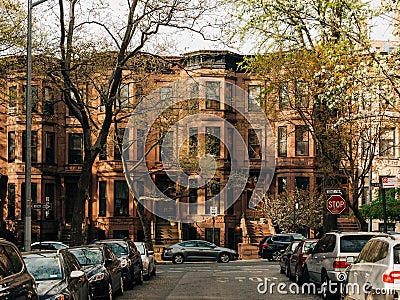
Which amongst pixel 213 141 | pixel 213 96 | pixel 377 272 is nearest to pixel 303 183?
pixel 213 141

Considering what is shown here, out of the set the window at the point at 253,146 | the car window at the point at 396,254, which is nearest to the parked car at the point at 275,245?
the window at the point at 253,146

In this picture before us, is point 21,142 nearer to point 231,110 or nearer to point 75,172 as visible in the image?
point 75,172

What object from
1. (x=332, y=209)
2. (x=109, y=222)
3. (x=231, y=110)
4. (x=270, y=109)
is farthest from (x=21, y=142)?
(x=332, y=209)

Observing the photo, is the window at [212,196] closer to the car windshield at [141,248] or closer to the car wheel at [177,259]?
the car wheel at [177,259]

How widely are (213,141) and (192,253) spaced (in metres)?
10.2

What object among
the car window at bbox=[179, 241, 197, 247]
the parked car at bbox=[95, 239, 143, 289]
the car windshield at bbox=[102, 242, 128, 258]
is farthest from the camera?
the car window at bbox=[179, 241, 197, 247]

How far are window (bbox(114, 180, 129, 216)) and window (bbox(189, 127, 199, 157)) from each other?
6.93m

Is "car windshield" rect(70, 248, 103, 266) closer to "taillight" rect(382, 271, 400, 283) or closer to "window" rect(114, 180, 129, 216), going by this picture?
"taillight" rect(382, 271, 400, 283)

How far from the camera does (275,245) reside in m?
46.5

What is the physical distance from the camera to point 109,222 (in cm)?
5569

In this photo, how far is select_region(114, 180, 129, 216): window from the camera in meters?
56.3

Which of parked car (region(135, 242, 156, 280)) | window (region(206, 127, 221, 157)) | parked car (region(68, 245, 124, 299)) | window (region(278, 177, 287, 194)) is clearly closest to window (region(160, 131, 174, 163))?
window (region(206, 127, 221, 157))

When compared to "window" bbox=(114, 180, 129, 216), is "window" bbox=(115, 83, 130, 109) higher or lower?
higher

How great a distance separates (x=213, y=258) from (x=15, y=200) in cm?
1724
